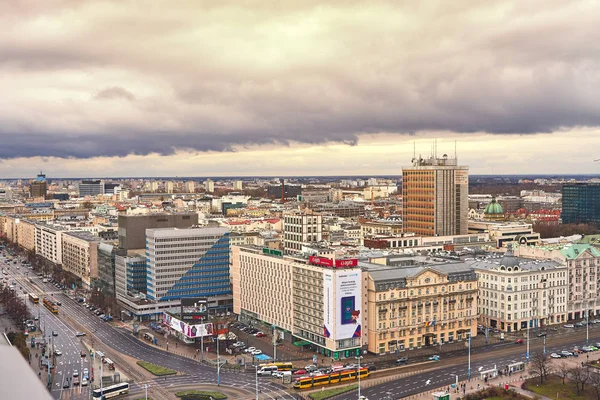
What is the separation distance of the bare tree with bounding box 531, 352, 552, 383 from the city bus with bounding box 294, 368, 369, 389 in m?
25.1

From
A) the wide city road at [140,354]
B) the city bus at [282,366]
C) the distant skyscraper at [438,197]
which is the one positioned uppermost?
the distant skyscraper at [438,197]

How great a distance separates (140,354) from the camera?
111m

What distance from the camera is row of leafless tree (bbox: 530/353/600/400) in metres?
86.5

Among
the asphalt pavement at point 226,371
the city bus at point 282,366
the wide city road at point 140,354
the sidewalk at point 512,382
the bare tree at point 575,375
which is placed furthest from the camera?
the city bus at point 282,366

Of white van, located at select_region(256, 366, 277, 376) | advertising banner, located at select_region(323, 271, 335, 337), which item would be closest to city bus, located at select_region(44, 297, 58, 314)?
white van, located at select_region(256, 366, 277, 376)

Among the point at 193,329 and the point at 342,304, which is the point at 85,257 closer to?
the point at 193,329

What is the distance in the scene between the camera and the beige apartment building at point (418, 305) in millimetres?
108250

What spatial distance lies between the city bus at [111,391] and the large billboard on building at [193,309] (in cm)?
3136

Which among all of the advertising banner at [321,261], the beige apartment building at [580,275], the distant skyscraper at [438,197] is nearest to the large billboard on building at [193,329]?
the advertising banner at [321,261]

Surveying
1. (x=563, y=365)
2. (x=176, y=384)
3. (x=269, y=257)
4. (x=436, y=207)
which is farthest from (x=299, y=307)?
(x=436, y=207)

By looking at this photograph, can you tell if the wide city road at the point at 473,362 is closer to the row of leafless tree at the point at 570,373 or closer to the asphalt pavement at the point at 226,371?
the asphalt pavement at the point at 226,371

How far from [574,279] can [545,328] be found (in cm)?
1541

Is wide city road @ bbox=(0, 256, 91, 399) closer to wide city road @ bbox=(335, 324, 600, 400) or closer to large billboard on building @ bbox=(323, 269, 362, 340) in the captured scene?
wide city road @ bbox=(335, 324, 600, 400)

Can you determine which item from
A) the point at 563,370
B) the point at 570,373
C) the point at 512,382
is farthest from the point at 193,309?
the point at 570,373
